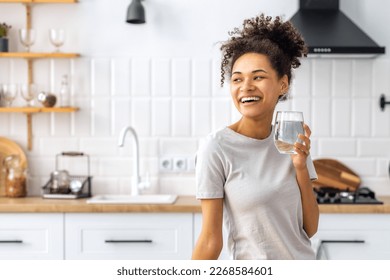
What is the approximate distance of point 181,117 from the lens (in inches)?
160

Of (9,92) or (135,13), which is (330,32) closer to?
(135,13)

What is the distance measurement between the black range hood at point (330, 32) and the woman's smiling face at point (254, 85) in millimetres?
1918

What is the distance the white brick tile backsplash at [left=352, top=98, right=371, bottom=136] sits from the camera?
159 inches

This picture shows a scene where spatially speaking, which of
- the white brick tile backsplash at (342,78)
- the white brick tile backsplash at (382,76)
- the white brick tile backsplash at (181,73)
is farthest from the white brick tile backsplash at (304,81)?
the white brick tile backsplash at (181,73)

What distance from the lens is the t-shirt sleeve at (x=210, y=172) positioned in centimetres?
178

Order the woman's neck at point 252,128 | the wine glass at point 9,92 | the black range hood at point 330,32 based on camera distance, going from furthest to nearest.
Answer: the wine glass at point 9,92 < the black range hood at point 330,32 < the woman's neck at point 252,128

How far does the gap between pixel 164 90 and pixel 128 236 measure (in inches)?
39.4

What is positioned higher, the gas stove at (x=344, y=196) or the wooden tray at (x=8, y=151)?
the wooden tray at (x=8, y=151)

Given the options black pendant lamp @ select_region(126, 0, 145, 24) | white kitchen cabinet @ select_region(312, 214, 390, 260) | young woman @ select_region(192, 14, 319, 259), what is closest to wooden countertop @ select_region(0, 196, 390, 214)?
white kitchen cabinet @ select_region(312, 214, 390, 260)

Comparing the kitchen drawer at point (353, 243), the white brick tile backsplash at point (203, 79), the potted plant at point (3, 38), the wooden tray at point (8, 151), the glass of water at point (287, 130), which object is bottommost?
the kitchen drawer at point (353, 243)

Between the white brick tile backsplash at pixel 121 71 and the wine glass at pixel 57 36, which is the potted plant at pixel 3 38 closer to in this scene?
the wine glass at pixel 57 36

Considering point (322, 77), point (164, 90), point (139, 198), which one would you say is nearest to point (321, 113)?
point (322, 77)

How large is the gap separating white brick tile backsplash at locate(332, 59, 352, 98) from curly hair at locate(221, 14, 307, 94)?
2.20 meters

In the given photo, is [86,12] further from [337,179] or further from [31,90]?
[337,179]
